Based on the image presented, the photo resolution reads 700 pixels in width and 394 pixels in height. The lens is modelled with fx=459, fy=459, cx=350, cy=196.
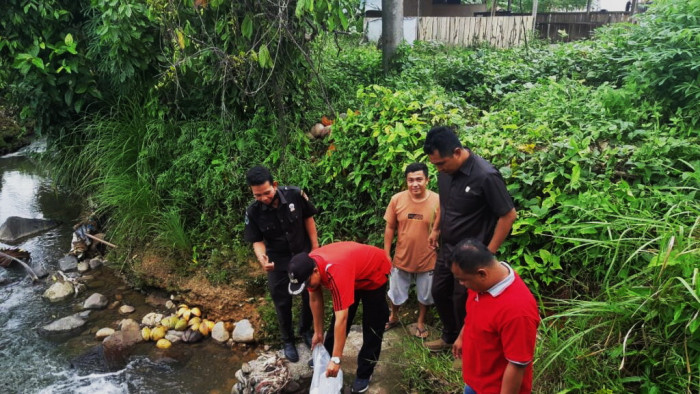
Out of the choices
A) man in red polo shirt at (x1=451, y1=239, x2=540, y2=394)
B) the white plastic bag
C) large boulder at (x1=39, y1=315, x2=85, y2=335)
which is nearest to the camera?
man in red polo shirt at (x1=451, y1=239, x2=540, y2=394)

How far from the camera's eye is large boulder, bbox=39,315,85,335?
17.2 ft

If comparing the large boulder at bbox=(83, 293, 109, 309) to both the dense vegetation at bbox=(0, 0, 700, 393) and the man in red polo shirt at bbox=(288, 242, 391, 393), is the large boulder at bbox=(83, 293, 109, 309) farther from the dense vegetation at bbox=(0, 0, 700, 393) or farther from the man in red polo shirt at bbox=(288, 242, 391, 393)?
the man in red polo shirt at bbox=(288, 242, 391, 393)

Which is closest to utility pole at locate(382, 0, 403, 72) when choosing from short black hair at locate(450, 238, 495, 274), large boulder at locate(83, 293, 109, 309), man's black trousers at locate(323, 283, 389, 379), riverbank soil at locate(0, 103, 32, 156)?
man's black trousers at locate(323, 283, 389, 379)

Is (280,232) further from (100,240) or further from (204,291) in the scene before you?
(100,240)

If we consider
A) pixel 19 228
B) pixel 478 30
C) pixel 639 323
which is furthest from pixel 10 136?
pixel 639 323

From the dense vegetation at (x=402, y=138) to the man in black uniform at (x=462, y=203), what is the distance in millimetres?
655

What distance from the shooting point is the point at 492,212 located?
9.48ft

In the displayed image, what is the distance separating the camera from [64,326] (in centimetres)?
530

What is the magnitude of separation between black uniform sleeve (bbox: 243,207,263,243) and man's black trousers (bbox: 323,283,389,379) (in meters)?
1.00

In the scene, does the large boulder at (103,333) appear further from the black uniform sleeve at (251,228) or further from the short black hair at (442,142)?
the short black hair at (442,142)

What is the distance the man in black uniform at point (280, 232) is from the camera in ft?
12.2

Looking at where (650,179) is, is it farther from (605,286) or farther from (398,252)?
(398,252)

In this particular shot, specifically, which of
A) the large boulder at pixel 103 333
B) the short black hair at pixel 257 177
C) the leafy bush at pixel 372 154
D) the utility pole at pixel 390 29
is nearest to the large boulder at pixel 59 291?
the large boulder at pixel 103 333

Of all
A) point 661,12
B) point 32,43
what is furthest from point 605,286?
point 32,43
